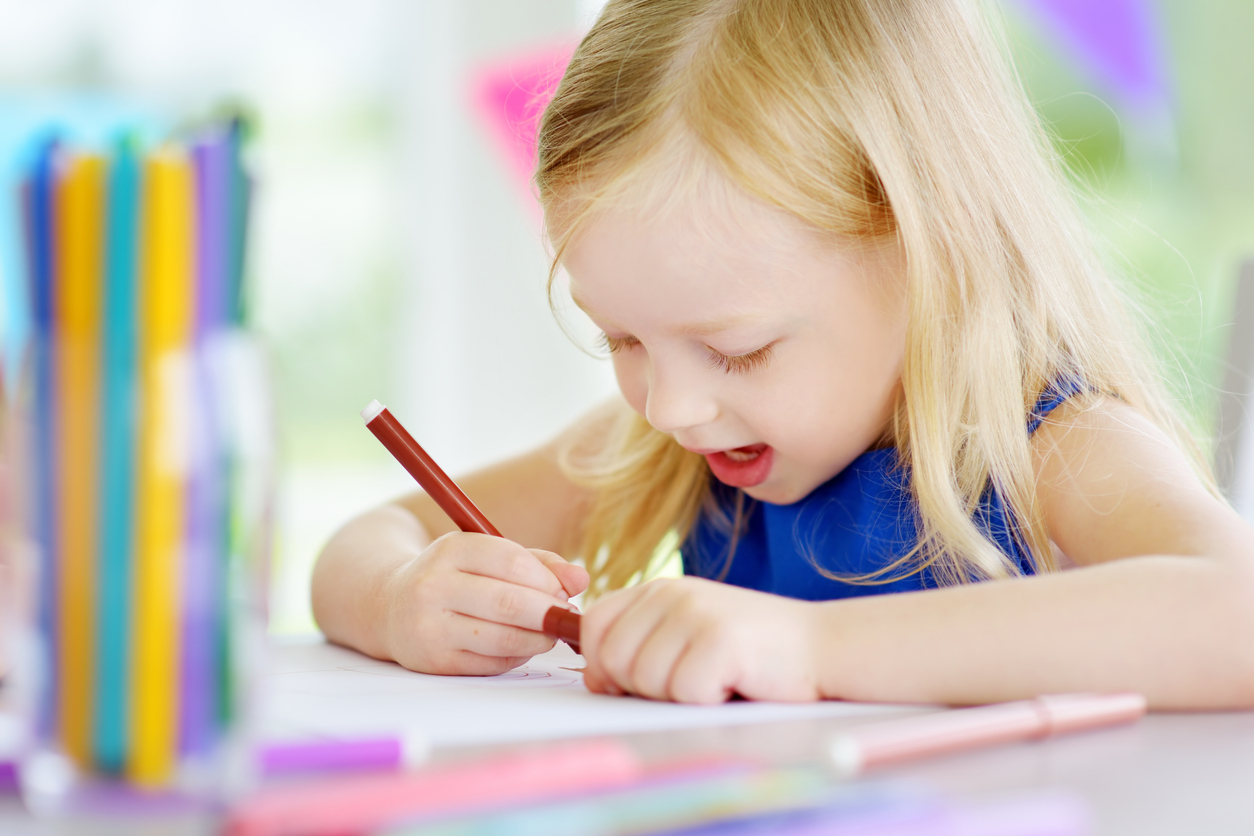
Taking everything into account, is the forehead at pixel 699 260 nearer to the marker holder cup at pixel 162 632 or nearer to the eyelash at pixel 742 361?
the eyelash at pixel 742 361

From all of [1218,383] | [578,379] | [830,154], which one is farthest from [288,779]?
[578,379]

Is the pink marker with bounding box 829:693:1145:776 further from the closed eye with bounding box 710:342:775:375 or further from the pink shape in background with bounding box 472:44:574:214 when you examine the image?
the pink shape in background with bounding box 472:44:574:214

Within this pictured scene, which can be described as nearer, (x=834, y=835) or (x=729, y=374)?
(x=834, y=835)

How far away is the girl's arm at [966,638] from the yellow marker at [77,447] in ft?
0.82

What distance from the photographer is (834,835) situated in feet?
0.88

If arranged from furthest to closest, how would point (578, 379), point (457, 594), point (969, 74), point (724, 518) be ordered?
point (578, 379) → point (724, 518) → point (969, 74) → point (457, 594)

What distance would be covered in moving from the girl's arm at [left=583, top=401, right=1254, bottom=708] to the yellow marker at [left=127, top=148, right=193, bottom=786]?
0.24 m

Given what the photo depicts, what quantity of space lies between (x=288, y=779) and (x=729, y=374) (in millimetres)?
376

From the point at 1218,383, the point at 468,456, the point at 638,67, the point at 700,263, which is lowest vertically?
the point at 468,456

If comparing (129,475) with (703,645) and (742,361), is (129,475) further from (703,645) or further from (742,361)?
(742,361)

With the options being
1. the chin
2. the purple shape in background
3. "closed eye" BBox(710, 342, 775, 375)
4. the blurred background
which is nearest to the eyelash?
"closed eye" BBox(710, 342, 775, 375)

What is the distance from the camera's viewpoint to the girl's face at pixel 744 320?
64cm

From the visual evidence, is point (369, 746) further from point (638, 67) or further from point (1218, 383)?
point (1218, 383)

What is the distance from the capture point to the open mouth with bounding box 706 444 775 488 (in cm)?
74
